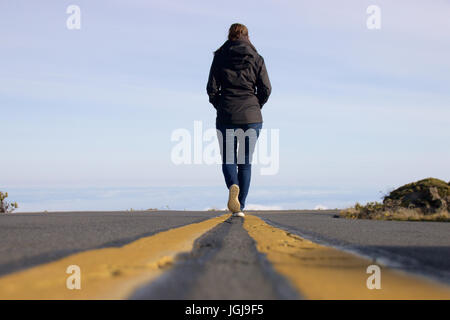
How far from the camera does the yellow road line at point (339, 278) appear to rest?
1685 millimetres

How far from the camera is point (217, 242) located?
10.6 feet

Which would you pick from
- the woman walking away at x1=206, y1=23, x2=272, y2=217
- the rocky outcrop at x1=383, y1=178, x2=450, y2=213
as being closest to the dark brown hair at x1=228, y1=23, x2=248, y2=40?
the woman walking away at x1=206, y1=23, x2=272, y2=217

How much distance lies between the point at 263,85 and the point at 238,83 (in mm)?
438

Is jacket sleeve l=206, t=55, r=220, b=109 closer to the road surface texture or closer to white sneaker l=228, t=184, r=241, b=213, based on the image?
white sneaker l=228, t=184, r=241, b=213

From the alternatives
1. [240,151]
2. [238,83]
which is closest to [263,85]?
[238,83]

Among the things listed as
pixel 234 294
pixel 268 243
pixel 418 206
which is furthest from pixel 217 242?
pixel 418 206

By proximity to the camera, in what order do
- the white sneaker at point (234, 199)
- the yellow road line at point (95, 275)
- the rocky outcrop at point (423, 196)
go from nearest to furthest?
the yellow road line at point (95, 275) → the white sneaker at point (234, 199) → the rocky outcrop at point (423, 196)

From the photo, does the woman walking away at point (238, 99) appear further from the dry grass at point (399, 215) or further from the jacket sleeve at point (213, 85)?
the dry grass at point (399, 215)

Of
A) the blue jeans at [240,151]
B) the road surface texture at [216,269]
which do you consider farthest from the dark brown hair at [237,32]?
the road surface texture at [216,269]

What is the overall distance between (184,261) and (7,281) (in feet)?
2.50

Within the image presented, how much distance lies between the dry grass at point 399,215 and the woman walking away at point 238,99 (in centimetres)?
317

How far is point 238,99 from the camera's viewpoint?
8234 millimetres
